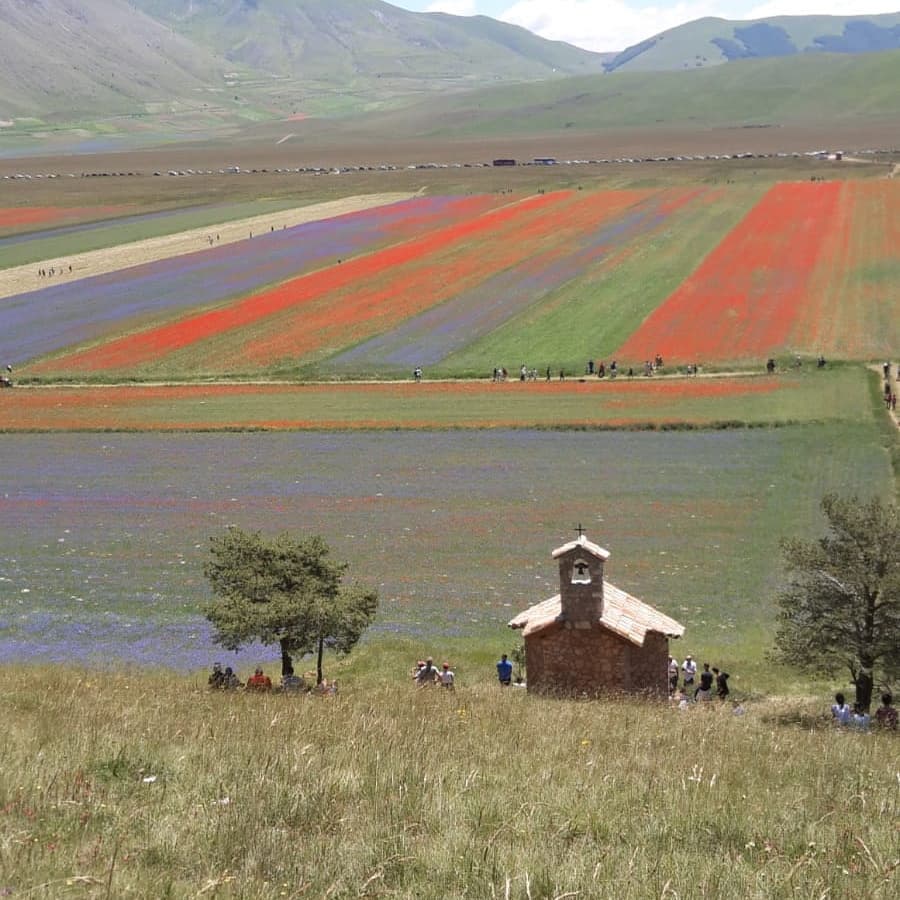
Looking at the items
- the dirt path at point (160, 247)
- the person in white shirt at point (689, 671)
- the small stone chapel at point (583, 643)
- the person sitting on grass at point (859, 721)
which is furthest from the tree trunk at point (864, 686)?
the dirt path at point (160, 247)

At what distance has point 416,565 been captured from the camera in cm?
3238

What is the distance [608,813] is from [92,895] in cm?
396

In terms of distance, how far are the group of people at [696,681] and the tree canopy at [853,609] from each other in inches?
46.3

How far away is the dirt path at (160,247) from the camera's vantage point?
317ft

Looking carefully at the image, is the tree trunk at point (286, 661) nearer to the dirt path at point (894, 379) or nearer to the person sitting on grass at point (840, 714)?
the person sitting on grass at point (840, 714)

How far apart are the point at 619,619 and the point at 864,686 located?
4.09 meters

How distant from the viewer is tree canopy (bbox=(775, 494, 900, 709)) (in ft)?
68.8

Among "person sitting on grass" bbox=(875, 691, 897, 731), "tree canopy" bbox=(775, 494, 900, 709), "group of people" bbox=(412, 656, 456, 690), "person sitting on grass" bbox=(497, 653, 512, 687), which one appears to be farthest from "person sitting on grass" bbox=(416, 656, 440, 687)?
"person sitting on grass" bbox=(875, 691, 897, 731)

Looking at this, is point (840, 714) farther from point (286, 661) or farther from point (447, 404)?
point (447, 404)

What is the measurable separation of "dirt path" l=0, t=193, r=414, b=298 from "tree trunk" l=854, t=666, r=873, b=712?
7867 centimetres

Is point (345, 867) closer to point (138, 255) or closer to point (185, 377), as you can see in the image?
point (185, 377)

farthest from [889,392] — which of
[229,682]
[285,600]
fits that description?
[229,682]

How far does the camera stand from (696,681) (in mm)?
23984

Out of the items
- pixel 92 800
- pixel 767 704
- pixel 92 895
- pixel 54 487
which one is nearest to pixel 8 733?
pixel 92 800
